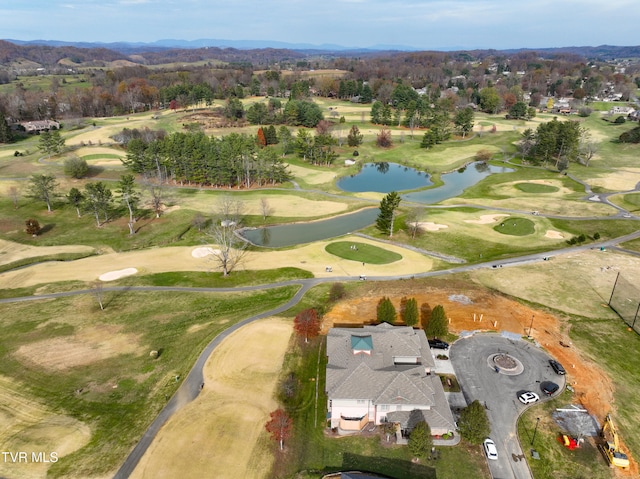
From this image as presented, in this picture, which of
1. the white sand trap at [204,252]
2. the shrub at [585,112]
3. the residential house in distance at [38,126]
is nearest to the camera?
the white sand trap at [204,252]

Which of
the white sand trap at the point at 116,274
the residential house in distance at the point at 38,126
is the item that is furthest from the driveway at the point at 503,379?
the residential house in distance at the point at 38,126

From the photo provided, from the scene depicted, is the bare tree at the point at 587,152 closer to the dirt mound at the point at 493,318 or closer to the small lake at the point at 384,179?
the small lake at the point at 384,179

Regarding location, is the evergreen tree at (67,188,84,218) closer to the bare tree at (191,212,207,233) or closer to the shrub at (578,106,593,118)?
the bare tree at (191,212,207,233)

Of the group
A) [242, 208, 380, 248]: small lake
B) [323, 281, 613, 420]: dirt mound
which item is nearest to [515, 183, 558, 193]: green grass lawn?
[242, 208, 380, 248]: small lake

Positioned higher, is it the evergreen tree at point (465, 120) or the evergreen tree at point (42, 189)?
the evergreen tree at point (465, 120)

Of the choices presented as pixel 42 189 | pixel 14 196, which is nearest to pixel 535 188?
pixel 42 189

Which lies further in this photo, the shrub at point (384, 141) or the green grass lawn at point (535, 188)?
the shrub at point (384, 141)

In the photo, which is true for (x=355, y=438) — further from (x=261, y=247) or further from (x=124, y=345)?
(x=261, y=247)
